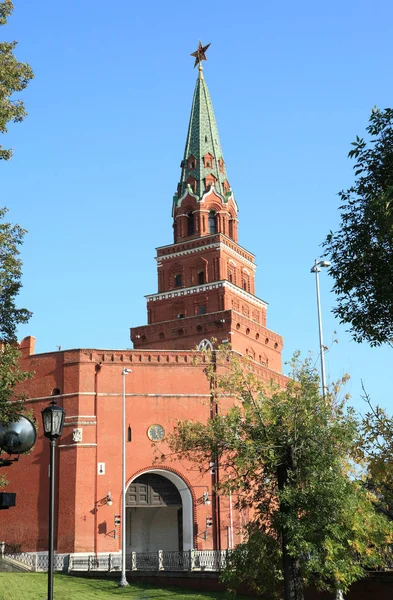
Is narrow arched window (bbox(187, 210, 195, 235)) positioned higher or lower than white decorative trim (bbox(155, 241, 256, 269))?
higher

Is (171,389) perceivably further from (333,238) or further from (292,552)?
(333,238)

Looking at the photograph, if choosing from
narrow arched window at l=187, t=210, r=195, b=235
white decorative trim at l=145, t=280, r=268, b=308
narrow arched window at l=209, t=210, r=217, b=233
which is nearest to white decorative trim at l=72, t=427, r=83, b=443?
white decorative trim at l=145, t=280, r=268, b=308

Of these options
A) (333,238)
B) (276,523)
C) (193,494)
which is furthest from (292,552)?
(193,494)

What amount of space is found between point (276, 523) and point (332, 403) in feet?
14.6

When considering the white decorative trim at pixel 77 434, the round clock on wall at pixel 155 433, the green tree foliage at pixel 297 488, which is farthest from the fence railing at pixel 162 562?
the green tree foliage at pixel 297 488

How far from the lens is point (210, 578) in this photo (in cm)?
2948

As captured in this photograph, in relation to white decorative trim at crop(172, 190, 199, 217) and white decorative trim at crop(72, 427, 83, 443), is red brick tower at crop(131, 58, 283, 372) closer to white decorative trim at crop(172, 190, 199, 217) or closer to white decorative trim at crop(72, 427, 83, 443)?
white decorative trim at crop(172, 190, 199, 217)

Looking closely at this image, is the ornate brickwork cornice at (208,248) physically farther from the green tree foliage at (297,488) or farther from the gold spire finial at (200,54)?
the green tree foliage at (297,488)

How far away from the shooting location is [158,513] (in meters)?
40.3

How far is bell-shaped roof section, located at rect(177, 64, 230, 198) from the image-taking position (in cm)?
5894

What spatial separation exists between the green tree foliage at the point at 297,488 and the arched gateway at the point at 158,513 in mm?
18125

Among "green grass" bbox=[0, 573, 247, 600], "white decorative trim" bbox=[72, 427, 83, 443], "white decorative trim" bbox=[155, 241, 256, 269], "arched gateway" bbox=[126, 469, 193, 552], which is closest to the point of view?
"green grass" bbox=[0, 573, 247, 600]

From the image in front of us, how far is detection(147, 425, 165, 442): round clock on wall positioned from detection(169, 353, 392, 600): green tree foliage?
17837mm

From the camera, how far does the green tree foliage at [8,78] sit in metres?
21.0
